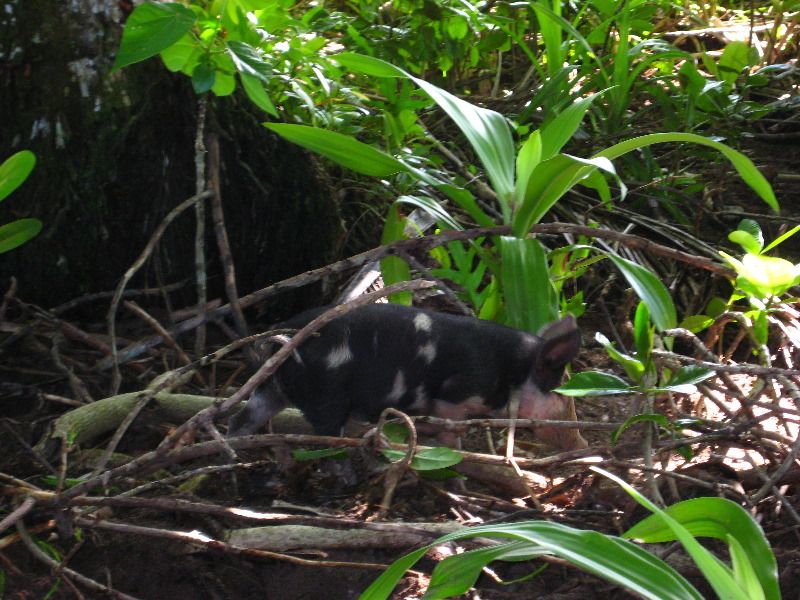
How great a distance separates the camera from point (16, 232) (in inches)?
105

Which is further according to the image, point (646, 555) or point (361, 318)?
point (361, 318)

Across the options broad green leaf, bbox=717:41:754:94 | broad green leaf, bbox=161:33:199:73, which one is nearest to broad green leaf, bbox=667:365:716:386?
broad green leaf, bbox=161:33:199:73

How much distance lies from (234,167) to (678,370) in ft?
7.14

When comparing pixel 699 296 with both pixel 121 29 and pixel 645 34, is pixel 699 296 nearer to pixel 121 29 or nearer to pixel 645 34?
pixel 645 34

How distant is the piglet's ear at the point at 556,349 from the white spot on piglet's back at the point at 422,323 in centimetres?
43

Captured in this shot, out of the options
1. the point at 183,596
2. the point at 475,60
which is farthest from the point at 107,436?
the point at 475,60

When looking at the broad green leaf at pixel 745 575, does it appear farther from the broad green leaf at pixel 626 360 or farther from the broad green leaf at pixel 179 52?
the broad green leaf at pixel 179 52

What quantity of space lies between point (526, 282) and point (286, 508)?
1.14 metres

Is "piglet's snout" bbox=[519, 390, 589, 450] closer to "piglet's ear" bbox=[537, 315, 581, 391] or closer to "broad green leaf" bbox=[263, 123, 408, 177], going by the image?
"piglet's ear" bbox=[537, 315, 581, 391]

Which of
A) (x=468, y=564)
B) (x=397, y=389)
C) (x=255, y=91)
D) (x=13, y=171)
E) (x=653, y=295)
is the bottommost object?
(x=397, y=389)

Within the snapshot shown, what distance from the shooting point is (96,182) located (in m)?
3.26

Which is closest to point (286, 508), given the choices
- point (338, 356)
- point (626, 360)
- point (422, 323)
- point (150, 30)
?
point (338, 356)

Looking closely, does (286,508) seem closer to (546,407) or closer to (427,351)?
(427,351)

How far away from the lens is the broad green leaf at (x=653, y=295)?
2475 mm
